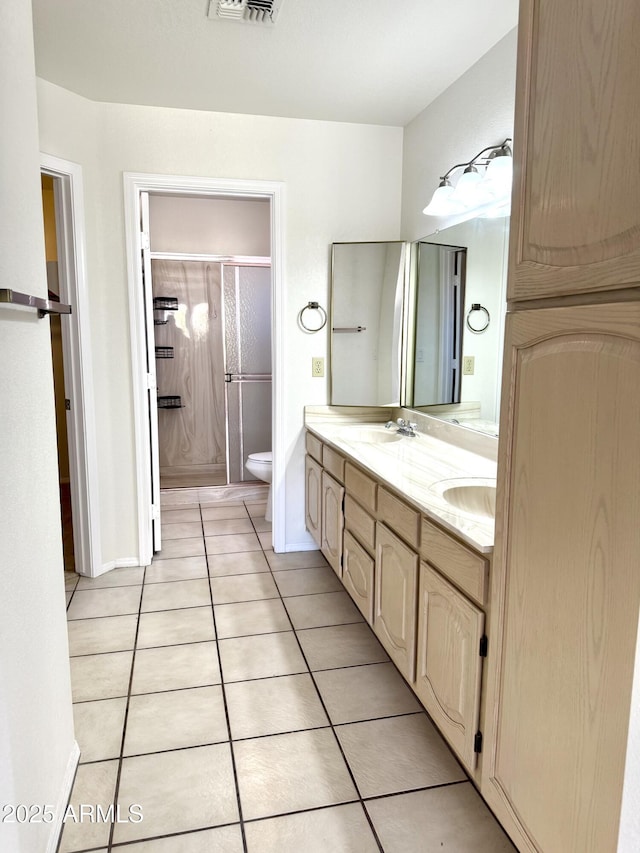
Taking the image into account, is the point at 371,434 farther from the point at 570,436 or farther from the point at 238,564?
the point at 570,436

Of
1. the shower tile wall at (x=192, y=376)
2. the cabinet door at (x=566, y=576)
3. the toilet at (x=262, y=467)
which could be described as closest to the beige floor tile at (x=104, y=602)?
the toilet at (x=262, y=467)

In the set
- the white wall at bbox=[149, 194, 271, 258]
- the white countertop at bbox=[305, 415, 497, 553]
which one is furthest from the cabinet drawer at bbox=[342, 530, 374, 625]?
the white wall at bbox=[149, 194, 271, 258]

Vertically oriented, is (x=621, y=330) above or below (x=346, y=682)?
above

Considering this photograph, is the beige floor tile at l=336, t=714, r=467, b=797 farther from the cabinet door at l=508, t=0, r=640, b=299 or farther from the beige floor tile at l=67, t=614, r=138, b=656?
the cabinet door at l=508, t=0, r=640, b=299

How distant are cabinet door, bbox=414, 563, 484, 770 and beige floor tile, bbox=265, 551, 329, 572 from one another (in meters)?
1.54

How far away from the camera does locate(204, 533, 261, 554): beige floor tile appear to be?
3.53 m

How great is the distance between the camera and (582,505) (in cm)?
100

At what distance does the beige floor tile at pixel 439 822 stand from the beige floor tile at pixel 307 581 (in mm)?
1364

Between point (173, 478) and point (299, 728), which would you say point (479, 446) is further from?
point (173, 478)

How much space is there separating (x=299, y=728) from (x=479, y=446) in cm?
130

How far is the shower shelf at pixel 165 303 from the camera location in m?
4.99

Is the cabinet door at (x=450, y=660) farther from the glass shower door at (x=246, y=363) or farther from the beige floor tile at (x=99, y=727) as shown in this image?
the glass shower door at (x=246, y=363)

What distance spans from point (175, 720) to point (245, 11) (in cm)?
255

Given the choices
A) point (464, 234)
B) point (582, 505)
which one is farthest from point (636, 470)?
point (464, 234)
